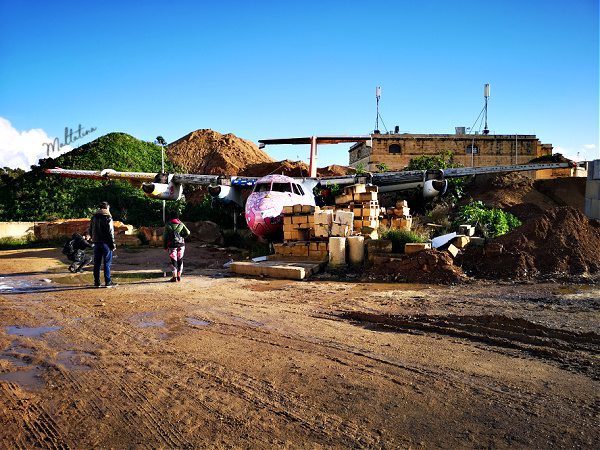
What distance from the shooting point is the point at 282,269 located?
9.62 metres

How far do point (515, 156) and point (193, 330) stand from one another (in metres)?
38.9

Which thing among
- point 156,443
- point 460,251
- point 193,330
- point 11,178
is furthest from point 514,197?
point 11,178

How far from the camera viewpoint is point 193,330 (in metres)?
5.05

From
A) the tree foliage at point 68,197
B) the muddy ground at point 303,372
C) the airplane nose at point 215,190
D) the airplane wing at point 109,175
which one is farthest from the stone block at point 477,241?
the tree foliage at point 68,197

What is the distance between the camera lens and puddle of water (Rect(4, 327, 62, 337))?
16.1 feet

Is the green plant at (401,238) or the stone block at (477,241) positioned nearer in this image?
the stone block at (477,241)

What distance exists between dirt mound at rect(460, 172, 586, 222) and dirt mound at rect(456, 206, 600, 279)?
851cm

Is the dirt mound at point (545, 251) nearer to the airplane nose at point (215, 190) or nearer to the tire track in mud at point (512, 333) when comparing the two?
the tire track in mud at point (512, 333)

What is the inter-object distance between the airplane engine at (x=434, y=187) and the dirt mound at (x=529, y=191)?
2.80 metres

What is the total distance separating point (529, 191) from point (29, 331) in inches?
819

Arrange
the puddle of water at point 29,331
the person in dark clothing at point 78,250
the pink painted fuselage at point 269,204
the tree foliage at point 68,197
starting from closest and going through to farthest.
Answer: the puddle of water at point 29,331 < the person in dark clothing at point 78,250 < the pink painted fuselage at point 269,204 < the tree foliage at point 68,197

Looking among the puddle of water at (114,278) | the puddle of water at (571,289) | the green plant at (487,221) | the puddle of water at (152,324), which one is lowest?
the puddle of water at (114,278)

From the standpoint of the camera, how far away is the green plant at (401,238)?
10.9 metres

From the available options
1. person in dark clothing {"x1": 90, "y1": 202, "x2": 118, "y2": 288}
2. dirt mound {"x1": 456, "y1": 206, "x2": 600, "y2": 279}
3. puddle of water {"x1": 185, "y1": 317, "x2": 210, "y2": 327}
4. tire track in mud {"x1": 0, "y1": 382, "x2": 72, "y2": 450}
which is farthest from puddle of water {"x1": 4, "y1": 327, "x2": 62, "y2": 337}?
dirt mound {"x1": 456, "y1": 206, "x2": 600, "y2": 279}
